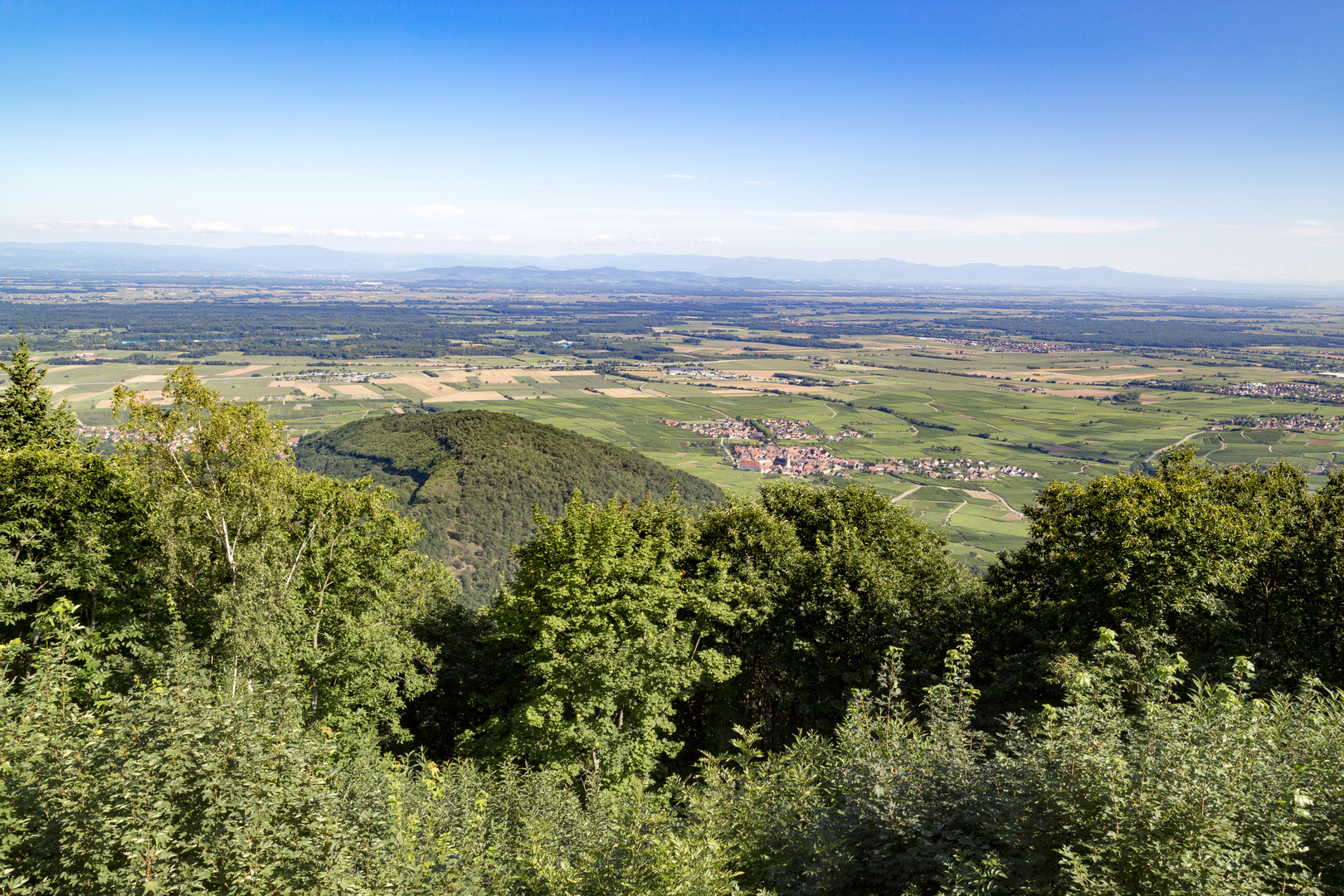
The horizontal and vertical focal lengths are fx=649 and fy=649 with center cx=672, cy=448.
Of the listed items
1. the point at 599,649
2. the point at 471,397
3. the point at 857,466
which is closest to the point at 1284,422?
the point at 857,466

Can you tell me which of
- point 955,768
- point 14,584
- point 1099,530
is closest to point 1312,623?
point 1099,530

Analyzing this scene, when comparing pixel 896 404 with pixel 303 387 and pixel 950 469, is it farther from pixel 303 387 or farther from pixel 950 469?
pixel 303 387

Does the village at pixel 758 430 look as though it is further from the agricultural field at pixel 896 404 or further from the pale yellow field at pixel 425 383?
the pale yellow field at pixel 425 383

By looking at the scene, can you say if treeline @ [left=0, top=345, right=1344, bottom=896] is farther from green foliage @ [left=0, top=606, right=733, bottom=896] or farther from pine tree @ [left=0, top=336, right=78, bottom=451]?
pine tree @ [left=0, top=336, right=78, bottom=451]

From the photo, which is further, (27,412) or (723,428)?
(723,428)

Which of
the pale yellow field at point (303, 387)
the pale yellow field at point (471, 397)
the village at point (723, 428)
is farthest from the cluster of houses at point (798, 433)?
the pale yellow field at point (303, 387)

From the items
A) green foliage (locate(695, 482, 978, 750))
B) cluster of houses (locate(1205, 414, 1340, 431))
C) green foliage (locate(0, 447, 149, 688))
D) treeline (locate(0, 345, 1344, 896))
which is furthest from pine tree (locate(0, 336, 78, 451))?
cluster of houses (locate(1205, 414, 1340, 431))
